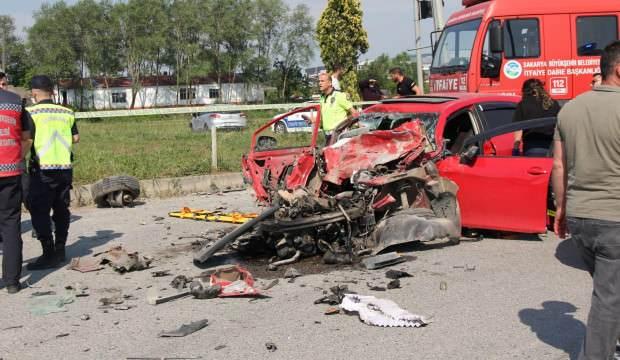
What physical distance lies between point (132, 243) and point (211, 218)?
1326 millimetres

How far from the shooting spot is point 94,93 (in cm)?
6819

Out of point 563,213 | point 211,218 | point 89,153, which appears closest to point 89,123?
point 89,153

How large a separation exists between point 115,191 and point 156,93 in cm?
6078

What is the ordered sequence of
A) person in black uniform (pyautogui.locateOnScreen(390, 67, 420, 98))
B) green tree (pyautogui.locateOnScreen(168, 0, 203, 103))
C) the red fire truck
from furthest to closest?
green tree (pyautogui.locateOnScreen(168, 0, 203, 103)), person in black uniform (pyautogui.locateOnScreen(390, 67, 420, 98)), the red fire truck

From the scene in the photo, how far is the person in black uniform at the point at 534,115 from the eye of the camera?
7.48 meters

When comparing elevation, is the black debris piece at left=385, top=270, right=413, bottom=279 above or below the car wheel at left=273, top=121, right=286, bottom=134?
below

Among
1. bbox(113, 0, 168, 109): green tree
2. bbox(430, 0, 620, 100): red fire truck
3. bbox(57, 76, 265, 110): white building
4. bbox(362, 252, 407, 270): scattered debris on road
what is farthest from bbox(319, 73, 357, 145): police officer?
Result: bbox(113, 0, 168, 109): green tree

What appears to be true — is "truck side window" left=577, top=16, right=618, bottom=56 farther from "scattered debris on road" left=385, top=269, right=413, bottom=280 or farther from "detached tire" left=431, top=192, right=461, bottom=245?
"scattered debris on road" left=385, top=269, right=413, bottom=280

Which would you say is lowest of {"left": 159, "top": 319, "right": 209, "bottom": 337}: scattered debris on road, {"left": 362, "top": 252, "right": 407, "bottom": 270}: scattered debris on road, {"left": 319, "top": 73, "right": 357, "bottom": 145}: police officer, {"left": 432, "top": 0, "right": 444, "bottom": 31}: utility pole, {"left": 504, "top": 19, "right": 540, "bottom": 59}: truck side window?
{"left": 159, "top": 319, "right": 209, "bottom": 337}: scattered debris on road

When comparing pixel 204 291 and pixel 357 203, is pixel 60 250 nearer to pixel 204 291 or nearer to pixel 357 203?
pixel 204 291

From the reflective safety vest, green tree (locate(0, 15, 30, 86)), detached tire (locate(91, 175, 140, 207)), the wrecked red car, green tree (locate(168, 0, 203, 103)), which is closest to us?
the reflective safety vest

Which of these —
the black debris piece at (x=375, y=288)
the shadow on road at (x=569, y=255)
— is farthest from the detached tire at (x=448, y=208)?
the black debris piece at (x=375, y=288)

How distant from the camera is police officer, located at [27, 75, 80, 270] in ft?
22.6

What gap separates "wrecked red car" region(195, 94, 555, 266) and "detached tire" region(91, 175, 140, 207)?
3717mm
